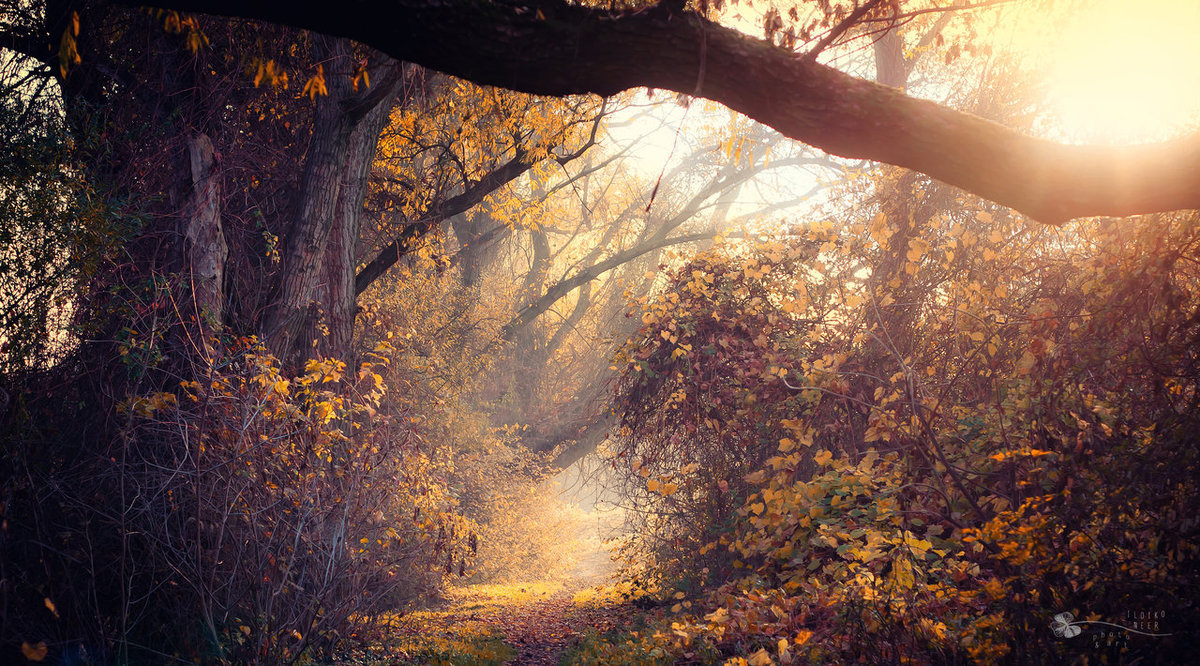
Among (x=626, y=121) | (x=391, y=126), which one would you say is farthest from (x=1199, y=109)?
(x=626, y=121)

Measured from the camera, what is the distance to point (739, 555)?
350 inches

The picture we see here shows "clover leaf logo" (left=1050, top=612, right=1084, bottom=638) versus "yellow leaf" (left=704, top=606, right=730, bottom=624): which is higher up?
"clover leaf logo" (left=1050, top=612, right=1084, bottom=638)

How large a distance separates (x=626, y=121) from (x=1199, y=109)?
690 inches

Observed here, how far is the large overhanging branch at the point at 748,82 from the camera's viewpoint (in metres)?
3.49

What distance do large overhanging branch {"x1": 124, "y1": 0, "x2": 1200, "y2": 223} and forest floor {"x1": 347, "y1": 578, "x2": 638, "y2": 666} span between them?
5.16m

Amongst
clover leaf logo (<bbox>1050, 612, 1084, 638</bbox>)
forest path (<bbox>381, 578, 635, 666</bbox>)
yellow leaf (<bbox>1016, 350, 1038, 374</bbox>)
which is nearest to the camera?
clover leaf logo (<bbox>1050, 612, 1084, 638</bbox>)

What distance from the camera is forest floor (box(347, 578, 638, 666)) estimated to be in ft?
22.9

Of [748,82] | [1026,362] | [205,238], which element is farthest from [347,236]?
[1026,362]

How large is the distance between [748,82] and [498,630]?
8.16 meters

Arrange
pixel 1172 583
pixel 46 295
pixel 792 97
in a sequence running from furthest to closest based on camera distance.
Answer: pixel 46 295 < pixel 792 97 < pixel 1172 583

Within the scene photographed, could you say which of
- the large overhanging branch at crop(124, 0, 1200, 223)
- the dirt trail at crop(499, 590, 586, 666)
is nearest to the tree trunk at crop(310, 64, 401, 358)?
the dirt trail at crop(499, 590, 586, 666)

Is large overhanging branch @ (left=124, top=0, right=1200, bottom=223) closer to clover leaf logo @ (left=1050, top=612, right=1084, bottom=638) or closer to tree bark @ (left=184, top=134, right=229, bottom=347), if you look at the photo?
clover leaf logo @ (left=1050, top=612, right=1084, bottom=638)

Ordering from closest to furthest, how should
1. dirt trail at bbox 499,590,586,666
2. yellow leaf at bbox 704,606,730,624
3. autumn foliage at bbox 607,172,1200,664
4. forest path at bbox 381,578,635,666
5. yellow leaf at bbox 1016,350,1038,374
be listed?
autumn foliage at bbox 607,172,1200,664 < yellow leaf at bbox 704,606,730,624 < yellow leaf at bbox 1016,350,1038,374 < forest path at bbox 381,578,635,666 < dirt trail at bbox 499,590,586,666

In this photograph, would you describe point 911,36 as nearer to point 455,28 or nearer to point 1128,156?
point 1128,156
